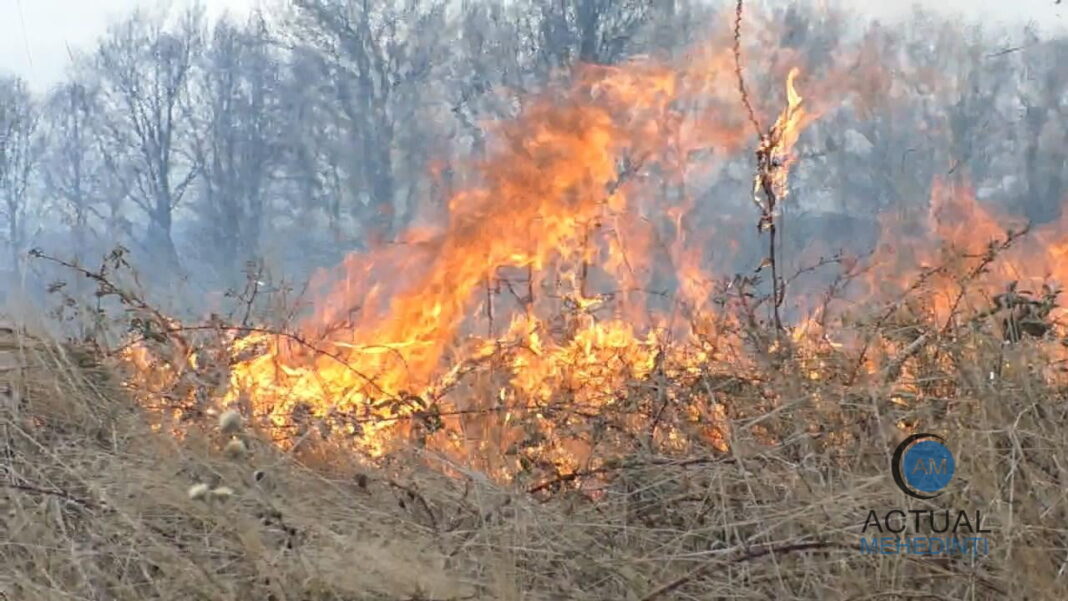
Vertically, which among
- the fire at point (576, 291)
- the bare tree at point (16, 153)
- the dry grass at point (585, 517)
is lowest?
the dry grass at point (585, 517)

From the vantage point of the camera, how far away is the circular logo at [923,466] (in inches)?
103

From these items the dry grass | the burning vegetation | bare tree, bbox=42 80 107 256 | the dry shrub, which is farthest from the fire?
bare tree, bbox=42 80 107 256

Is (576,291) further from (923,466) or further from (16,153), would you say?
(16,153)

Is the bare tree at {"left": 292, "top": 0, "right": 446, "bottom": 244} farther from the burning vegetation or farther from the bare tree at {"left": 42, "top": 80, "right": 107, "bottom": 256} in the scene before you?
the burning vegetation

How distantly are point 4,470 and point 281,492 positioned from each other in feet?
3.40

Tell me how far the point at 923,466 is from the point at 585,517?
101cm

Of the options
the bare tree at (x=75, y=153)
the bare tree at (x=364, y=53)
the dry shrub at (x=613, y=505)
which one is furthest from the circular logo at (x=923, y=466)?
the bare tree at (x=75, y=153)

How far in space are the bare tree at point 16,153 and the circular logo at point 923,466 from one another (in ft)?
67.3

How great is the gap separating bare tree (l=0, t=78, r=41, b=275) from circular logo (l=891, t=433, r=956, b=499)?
67.3ft

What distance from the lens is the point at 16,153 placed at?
894 inches

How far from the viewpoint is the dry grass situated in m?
2.41

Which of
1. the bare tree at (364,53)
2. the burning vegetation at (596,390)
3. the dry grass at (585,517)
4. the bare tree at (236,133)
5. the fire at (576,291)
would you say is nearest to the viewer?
the dry grass at (585,517)

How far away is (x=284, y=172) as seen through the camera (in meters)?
22.0

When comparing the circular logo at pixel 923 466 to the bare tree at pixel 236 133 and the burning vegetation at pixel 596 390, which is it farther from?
the bare tree at pixel 236 133
